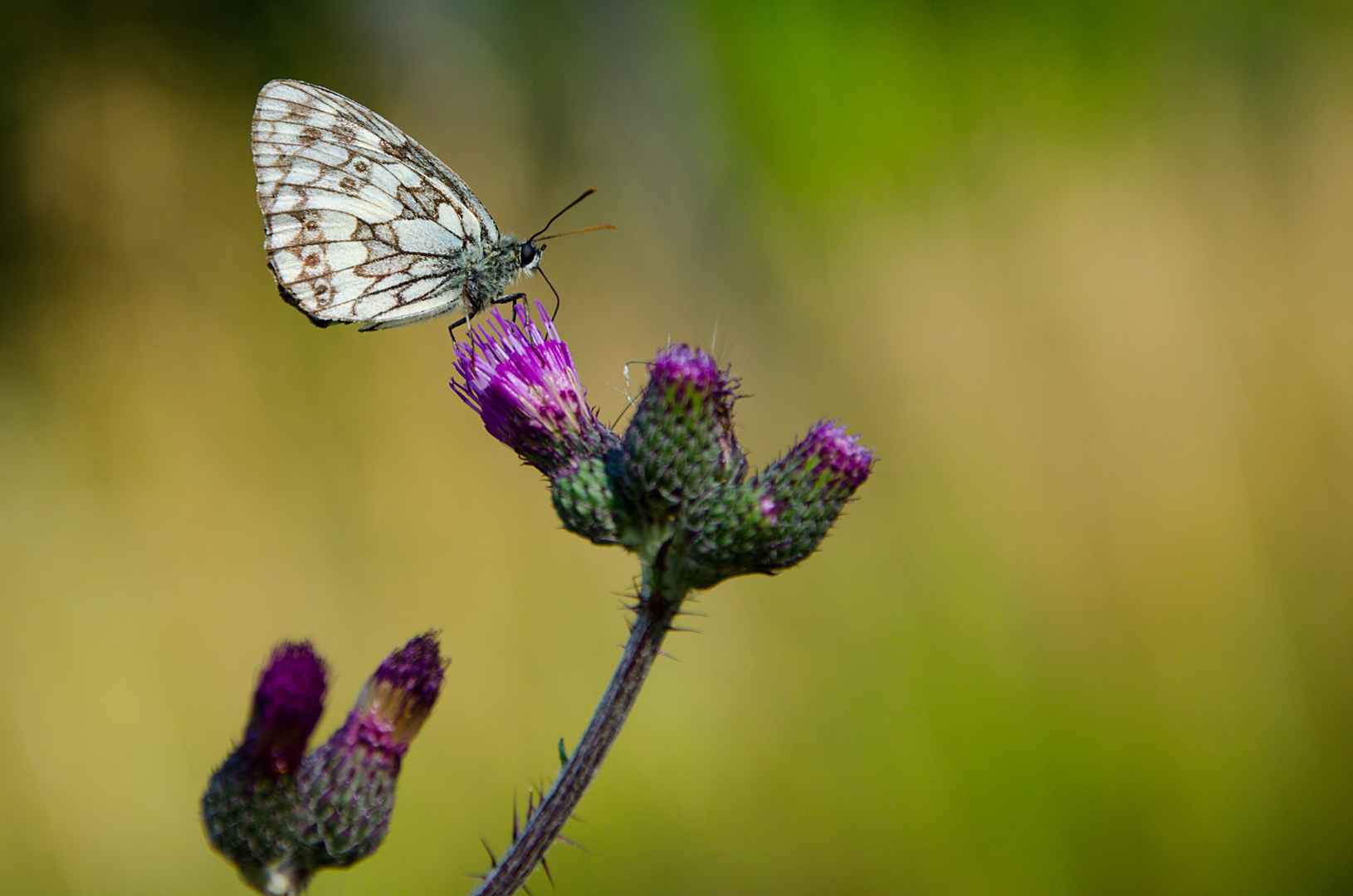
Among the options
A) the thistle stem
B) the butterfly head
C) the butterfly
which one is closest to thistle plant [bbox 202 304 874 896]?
the thistle stem

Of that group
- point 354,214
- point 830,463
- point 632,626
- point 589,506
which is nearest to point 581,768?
point 632,626

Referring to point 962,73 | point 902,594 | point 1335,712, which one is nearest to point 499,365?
point 902,594

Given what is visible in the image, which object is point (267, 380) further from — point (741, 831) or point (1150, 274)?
point (1150, 274)

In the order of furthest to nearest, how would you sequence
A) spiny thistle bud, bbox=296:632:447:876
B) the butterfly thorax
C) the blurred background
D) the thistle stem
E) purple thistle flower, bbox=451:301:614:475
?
the blurred background → the butterfly thorax → purple thistle flower, bbox=451:301:614:475 → spiny thistle bud, bbox=296:632:447:876 → the thistle stem

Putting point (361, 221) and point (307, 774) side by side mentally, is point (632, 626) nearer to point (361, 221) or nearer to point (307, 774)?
point (307, 774)

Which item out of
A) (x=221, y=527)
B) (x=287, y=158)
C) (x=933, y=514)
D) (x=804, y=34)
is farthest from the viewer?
(x=804, y=34)

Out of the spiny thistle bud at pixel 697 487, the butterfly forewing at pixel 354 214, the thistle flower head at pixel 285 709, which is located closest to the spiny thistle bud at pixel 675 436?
the spiny thistle bud at pixel 697 487

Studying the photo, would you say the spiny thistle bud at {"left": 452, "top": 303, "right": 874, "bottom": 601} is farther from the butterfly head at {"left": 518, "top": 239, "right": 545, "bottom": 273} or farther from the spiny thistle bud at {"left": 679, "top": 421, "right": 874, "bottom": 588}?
the butterfly head at {"left": 518, "top": 239, "right": 545, "bottom": 273}
